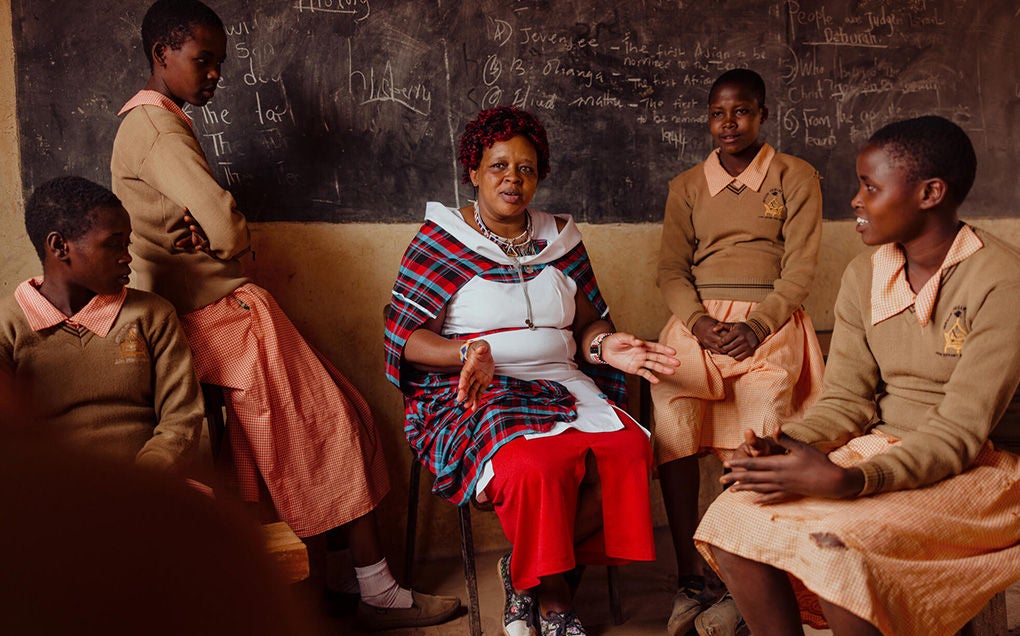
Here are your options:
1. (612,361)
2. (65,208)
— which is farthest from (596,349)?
(65,208)

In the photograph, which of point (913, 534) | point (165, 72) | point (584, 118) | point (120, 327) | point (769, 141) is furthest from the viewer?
point (769, 141)

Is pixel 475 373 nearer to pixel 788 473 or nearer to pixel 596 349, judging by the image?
pixel 596 349

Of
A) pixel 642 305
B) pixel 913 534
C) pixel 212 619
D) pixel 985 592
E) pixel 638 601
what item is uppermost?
pixel 212 619

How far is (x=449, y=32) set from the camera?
3531mm

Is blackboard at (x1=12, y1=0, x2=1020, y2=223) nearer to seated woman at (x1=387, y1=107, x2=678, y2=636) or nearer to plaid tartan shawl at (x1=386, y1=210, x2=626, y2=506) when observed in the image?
seated woman at (x1=387, y1=107, x2=678, y2=636)

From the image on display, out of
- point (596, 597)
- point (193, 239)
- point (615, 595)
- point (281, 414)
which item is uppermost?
point (193, 239)

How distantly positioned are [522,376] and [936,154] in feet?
4.72

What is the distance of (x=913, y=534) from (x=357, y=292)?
2336mm

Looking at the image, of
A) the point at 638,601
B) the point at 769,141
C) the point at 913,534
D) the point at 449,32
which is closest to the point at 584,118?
the point at 449,32

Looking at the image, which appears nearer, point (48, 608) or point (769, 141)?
point (48, 608)

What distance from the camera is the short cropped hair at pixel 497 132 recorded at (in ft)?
9.91

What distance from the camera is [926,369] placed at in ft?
6.81

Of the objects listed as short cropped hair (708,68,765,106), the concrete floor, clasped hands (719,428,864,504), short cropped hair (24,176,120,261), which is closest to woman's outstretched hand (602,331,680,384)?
clasped hands (719,428,864,504)

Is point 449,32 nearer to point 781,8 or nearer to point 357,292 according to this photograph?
point 357,292
